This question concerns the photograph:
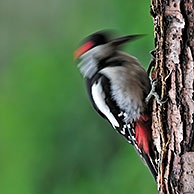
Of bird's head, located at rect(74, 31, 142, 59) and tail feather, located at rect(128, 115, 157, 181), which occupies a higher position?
bird's head, located at rect(74, 31, 142, 59)

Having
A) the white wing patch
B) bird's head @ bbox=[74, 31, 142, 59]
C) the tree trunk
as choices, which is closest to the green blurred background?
bird's head @ bbox=[74, 31, 142, 59]

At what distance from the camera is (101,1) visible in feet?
8.32

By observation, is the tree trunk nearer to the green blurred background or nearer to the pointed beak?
the pointed beak

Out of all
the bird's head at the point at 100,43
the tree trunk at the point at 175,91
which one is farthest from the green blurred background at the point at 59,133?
the tree trunk at the point at 175,91

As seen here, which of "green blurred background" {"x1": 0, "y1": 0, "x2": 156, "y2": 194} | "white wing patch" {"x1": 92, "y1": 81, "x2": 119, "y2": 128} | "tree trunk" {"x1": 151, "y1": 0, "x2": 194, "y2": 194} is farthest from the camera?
"green blurred background" {"x1": 0, "y1": 0, "x2": 156, "y2": 194}

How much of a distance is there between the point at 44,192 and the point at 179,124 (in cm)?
176

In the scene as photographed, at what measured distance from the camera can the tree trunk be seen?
84 cm

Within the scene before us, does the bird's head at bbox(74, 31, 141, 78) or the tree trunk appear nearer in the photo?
the tree trunk

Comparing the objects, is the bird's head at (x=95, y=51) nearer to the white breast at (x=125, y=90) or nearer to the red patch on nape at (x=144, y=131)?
the white breast at (x=125, y=90)

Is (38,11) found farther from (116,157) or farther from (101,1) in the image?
(116,157)

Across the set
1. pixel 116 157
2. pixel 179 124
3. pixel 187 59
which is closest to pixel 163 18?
pixel 187 59

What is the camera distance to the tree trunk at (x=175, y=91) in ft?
2.76

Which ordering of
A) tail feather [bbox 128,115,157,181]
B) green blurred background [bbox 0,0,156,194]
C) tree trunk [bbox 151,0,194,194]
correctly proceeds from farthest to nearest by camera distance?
green blurred background [bbox 0,0,156,194] → tail feather [bbox 128,115,157,181] → tree trunk [bbox 151,0,194,194]

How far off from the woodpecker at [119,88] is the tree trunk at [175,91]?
0.57 ft
